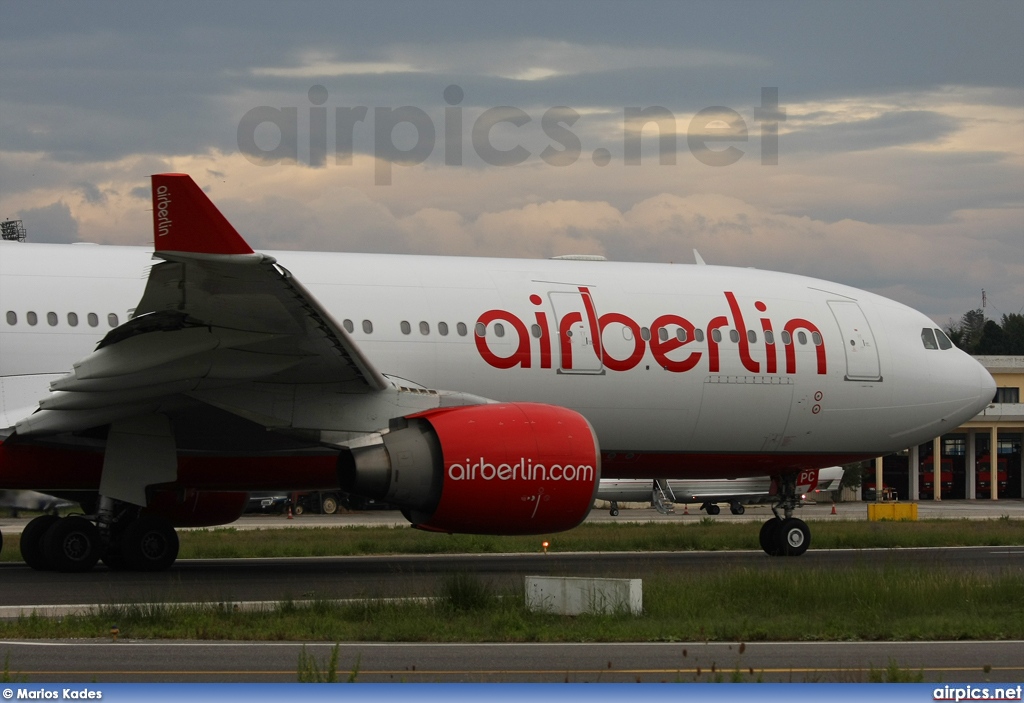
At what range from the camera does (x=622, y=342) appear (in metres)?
19.3

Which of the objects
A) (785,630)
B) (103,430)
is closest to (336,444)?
(103,430)

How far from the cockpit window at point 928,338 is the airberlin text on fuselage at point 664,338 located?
7.36 feet

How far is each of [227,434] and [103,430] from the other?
1.52 meters

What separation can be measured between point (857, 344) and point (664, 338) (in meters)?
3.46

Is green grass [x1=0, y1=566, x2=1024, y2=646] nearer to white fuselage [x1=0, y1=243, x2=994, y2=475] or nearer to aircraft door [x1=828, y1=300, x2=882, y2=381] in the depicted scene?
white fuselage [x1=0, y1=243, x2=994, y2=475]

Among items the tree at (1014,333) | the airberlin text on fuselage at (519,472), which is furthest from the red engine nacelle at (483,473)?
the tree at (1014,333)

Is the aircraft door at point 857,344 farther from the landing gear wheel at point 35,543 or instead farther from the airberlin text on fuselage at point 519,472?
the landing gear wheel at point 35,543

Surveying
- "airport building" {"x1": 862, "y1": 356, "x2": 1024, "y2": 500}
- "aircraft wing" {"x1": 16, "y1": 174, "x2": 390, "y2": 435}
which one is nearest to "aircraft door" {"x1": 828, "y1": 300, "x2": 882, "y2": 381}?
"aircraft wing" {"x1": 16, "y1": 174, "x2": 390, "y2": 435}

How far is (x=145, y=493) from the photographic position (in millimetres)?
16719

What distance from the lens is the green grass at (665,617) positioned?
11.0m

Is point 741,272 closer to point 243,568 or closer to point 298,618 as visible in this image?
point 243,568

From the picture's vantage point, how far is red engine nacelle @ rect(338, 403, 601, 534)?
14.8 meters

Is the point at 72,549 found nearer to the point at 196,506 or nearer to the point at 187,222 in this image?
the point at 196,506

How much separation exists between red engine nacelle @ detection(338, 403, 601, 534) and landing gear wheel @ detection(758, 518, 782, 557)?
272 inches
